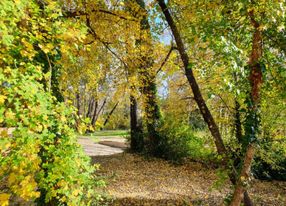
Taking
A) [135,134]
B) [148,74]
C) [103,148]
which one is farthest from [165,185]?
[103,148]

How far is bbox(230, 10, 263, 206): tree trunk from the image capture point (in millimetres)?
4833

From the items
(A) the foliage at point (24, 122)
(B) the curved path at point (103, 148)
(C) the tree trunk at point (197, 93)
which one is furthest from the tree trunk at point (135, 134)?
(A) the foliage at point (24, 122)

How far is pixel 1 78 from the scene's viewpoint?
2564 mm

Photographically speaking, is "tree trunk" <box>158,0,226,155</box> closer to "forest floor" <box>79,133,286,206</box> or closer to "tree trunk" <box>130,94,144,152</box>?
A: "forest floor" <box>79,133,286,206</box>

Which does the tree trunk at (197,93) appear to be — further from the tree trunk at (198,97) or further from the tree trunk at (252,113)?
the tree trunk at (252,113)

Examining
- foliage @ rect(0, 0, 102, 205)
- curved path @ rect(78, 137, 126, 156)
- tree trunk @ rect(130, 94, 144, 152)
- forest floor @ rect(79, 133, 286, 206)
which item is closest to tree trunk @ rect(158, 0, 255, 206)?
forest floor @ rect(79, 133, 286, 206)

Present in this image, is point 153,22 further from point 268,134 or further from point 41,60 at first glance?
point 268,134

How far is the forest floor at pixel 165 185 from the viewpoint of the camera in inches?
313

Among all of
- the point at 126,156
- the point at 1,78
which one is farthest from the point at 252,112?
the point at 126,156

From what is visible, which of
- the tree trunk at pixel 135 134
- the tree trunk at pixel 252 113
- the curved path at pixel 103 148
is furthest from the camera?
the curved path at pixel 103 148

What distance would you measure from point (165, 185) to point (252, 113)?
16.0 feet

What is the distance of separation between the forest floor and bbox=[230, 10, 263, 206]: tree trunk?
1050 millimetres

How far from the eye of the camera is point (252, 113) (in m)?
5.32

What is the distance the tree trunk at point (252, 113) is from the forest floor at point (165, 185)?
1050mm
